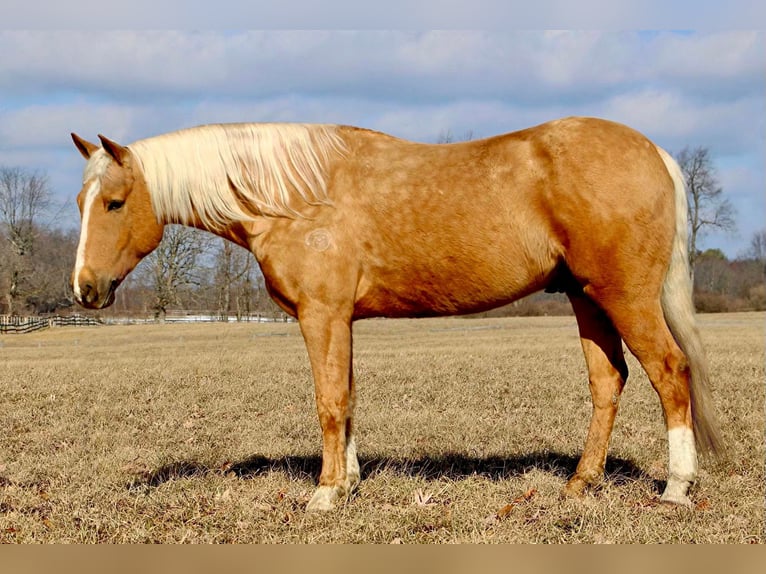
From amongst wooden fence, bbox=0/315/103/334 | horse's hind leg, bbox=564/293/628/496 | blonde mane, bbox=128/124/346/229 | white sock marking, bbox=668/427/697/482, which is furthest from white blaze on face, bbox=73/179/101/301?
wooden fence, bbox=0/315/103/334

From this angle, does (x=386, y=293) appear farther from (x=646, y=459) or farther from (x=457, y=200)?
(x=646, y=459)

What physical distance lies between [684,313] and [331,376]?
8.72 ft

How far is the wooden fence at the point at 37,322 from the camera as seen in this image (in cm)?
4059

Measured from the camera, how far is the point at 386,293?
5246mm

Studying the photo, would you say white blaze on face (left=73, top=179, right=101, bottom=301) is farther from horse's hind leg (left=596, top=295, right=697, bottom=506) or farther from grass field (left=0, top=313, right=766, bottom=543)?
horse's hind leg (left=596, top=295, right=697, bottom=506)

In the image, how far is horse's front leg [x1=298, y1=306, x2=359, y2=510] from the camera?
507 centimetres

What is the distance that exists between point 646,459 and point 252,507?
357 cm

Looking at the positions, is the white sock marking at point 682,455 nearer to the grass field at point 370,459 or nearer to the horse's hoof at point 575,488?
the grass field at point 370,459

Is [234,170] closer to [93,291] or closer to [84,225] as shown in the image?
[84,225]

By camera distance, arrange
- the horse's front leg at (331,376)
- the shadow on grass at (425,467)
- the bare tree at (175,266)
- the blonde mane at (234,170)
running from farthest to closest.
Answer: the bare tree at (175,266) < the shadow on grass at (425,467) < the blonde mane at (234,170) < the horse's front leg at (331,376)

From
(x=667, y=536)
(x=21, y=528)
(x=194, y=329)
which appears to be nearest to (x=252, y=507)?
(x=21, y=528)

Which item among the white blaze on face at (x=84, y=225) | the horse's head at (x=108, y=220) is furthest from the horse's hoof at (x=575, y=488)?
the white blaze on face at (x=84, y=225)

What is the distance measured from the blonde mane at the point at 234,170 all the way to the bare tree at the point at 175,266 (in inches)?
857

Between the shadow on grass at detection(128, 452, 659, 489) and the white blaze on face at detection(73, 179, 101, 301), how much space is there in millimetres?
1802
